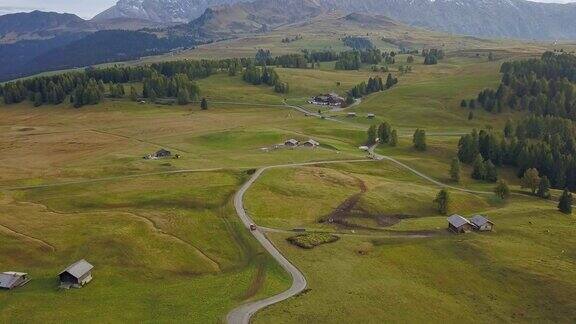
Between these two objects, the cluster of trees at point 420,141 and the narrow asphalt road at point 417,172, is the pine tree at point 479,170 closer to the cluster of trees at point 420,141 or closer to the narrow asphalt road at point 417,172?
the narrow asphalt road at point 417,172

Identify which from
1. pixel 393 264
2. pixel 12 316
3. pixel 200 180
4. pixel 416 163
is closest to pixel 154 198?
pixel 200 180

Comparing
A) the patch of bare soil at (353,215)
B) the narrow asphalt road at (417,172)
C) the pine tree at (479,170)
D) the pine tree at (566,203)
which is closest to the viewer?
the patch of bare soil at (353,215)

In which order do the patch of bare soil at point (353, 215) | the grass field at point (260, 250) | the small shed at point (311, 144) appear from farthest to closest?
the small shed at point (311, 144)
the patch of bare soil at point (353, 215)
the grass field at point (260, 250)

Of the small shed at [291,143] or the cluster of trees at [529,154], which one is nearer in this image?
the cluster of trees at [529,154]

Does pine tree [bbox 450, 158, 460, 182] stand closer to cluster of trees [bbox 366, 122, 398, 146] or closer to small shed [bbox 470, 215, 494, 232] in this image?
cluster of trees [bbox 366, 122, 398, 146]

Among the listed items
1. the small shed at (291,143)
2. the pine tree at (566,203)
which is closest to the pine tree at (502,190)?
the pine tree at (566,203)

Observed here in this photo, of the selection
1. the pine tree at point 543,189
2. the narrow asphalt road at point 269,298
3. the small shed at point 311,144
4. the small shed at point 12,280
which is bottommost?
the pine tree at point 543,189

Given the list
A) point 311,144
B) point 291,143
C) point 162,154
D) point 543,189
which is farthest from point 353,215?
point 162,154

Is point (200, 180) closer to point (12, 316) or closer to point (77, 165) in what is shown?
point (77, 165)
